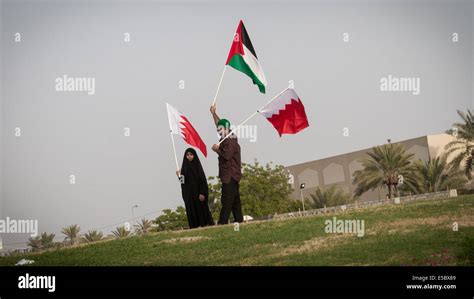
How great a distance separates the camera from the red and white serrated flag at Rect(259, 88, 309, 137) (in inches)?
714

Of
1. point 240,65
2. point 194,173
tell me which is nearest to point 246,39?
point 240,65

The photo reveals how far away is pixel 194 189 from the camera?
1873 centimetres

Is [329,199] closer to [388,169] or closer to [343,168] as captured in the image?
[388,169]

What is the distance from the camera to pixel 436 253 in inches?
551

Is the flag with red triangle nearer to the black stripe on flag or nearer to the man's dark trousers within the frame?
the black stripe on flag

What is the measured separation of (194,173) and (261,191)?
35.0m

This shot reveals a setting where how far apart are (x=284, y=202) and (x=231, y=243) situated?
39243 millimetres

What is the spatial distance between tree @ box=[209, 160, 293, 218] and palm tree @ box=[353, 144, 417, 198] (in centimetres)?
635

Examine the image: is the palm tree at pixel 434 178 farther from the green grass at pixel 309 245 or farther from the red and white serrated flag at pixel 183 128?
the red and white serrated flag at pixel 183 128

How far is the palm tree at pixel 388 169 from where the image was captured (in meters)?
49.4

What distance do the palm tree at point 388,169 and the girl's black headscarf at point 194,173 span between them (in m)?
31.3

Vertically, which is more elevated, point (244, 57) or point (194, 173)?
point (244, 57)
